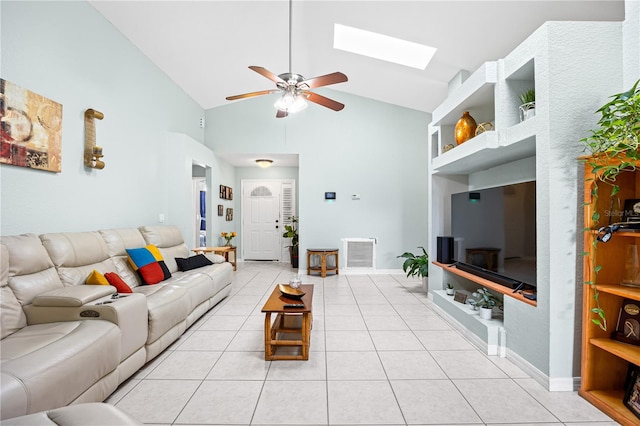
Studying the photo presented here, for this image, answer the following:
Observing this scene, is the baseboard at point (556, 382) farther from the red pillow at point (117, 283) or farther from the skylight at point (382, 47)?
the skylight at point (382, 47)

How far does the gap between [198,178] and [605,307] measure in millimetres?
Result: 7223

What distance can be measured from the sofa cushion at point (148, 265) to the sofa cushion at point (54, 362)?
4.36ft

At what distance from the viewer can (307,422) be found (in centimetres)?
177

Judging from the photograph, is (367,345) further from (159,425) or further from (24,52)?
(24,52)

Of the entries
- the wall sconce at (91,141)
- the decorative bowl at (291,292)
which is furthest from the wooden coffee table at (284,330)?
the wall sconce at (91,141)

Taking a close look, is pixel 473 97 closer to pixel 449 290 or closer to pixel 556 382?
pixel 449 290

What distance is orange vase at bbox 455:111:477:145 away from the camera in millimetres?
3238

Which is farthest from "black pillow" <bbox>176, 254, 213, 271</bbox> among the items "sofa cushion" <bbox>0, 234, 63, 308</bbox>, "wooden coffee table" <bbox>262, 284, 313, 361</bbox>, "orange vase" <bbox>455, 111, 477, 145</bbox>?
"orange vase" <bbox>455, 111, 477, 145</bbox>

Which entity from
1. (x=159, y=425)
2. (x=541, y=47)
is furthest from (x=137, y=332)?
(x=541, y=47)

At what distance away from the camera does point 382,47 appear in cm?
450

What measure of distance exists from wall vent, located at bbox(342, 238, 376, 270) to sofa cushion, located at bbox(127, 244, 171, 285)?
3.58 meters

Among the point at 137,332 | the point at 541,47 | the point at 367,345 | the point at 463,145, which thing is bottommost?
the point at 367,345

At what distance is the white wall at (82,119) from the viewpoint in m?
2.48

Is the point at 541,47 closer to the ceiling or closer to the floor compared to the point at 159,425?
closer to the ceiling
